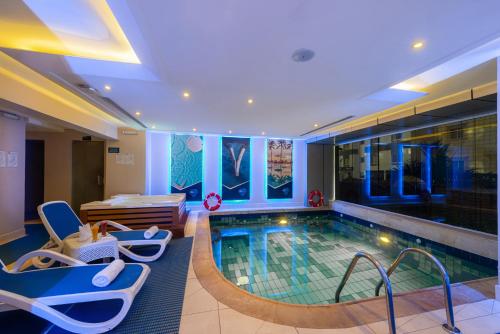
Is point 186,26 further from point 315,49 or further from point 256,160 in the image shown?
point 256,160

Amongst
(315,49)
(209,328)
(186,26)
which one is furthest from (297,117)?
(209,328)

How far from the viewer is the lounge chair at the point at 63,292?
1.45m

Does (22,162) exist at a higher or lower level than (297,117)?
lower

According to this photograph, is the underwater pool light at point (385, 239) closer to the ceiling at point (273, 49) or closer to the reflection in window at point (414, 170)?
the reflection in window at point (414, 170)

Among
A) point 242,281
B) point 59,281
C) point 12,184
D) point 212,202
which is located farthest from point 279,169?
point 12,184

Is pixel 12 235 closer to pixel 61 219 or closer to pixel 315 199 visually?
pixel 61 219

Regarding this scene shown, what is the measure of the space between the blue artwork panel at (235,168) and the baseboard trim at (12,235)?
4.75 metres

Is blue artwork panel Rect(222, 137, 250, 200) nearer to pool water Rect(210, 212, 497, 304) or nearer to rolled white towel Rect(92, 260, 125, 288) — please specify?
pool water Rect(210, 212, 497, 304)

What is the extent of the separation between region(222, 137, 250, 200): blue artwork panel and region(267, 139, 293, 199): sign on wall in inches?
33.8

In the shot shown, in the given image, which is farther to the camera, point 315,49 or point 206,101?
point 206,101

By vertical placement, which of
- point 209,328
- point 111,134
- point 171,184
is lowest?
point 209,328

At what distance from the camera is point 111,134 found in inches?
205

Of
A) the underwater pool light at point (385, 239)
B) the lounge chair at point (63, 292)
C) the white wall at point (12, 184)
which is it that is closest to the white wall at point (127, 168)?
the white wall at point (12, 184)

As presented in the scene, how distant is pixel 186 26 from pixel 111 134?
4705 mm
